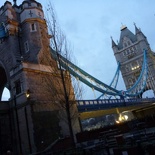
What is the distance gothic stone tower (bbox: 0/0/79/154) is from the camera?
21844 millimetres

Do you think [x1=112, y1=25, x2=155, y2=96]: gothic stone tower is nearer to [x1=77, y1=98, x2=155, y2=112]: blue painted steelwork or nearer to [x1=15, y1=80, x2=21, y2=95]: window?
[x1=77, y1=98, x2=155, y2=112]: blue painted steelwork

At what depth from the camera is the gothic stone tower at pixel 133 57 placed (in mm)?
77000

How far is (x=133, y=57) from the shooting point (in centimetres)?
8125

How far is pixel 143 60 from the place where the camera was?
77500 mm

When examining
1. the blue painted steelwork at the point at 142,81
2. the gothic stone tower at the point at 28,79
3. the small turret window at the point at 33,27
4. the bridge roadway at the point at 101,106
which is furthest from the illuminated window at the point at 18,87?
the blue painted steelwork at the point at 142,81

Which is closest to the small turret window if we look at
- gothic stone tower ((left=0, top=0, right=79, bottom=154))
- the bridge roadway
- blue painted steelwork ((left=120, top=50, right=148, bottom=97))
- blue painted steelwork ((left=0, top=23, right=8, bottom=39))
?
gothic stone tower ((left=0, top=0, right=79, bottom=154))

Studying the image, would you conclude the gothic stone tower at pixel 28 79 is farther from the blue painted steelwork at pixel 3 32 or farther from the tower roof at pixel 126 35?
the tower roof at pixel 126 35

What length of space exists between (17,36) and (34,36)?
2.41 metres

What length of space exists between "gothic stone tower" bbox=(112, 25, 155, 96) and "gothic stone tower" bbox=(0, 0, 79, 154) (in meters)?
55.9

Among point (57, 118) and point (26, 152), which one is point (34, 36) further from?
point (26, 152)

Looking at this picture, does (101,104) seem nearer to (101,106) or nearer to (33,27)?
(101,106)

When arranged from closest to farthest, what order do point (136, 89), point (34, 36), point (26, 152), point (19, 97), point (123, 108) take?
1. point (26, 152)
2. point (19, 97)
3. point (34, 36)
4. point (123, 108)
5. point (136, 89)

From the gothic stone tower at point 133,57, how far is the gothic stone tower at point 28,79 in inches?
2201

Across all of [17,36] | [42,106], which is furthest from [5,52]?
[42,106]
